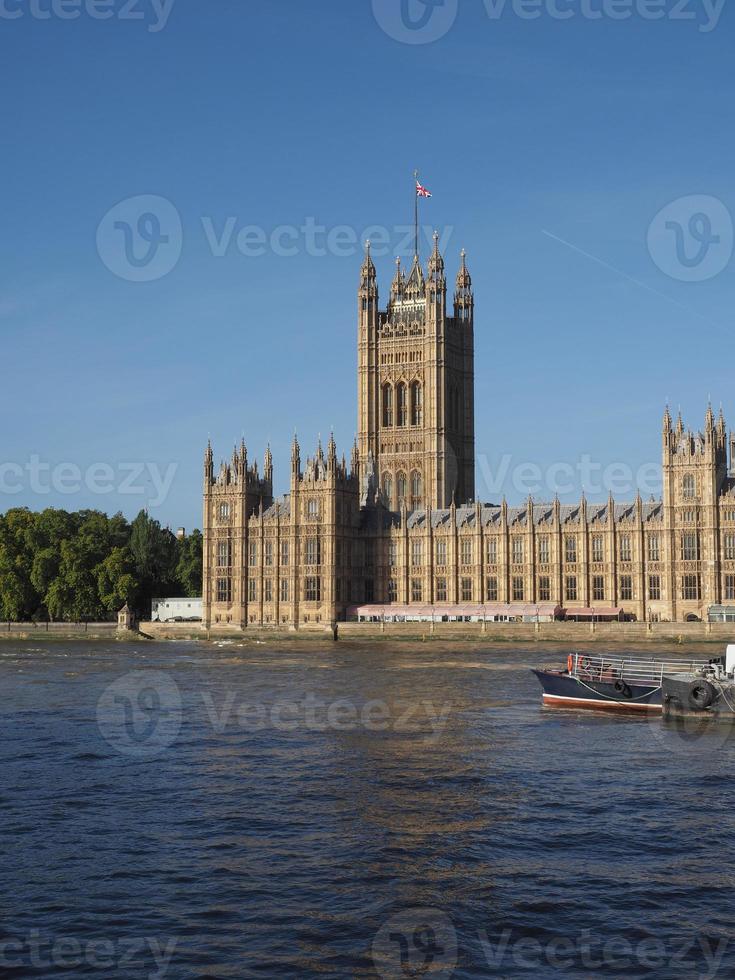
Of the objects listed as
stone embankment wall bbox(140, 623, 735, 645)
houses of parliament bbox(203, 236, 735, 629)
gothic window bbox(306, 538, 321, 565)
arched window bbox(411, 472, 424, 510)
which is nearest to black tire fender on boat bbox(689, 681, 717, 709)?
stone embankment wall bbox(140, 623, 735, 645)

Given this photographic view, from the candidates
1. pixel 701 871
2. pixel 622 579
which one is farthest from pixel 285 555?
pixel 701 871

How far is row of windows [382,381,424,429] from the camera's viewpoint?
6895 inches

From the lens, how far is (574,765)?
4497 centimetres

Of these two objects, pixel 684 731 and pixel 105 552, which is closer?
pixel 684 731

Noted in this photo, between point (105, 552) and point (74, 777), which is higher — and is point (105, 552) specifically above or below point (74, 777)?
above

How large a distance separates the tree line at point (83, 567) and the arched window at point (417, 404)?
Answer: 37.2 meters

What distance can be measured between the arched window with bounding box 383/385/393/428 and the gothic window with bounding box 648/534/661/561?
53.9m

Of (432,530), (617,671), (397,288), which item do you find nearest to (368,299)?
(397,288)

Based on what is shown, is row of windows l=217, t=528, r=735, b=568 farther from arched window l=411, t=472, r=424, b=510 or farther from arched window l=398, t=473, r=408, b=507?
arched window l=398, t=473, r=408, b=507

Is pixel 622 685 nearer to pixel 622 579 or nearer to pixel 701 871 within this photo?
pixel 701 871

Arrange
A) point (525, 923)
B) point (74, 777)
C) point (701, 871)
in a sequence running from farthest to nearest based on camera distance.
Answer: point (74, 777) → point (701, 871) → point (525, 923)

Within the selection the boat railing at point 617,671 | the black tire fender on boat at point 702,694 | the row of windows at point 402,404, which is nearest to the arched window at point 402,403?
the row of windows at point 402,404

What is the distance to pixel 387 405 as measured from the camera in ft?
582

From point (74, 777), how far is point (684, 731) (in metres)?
27.4
